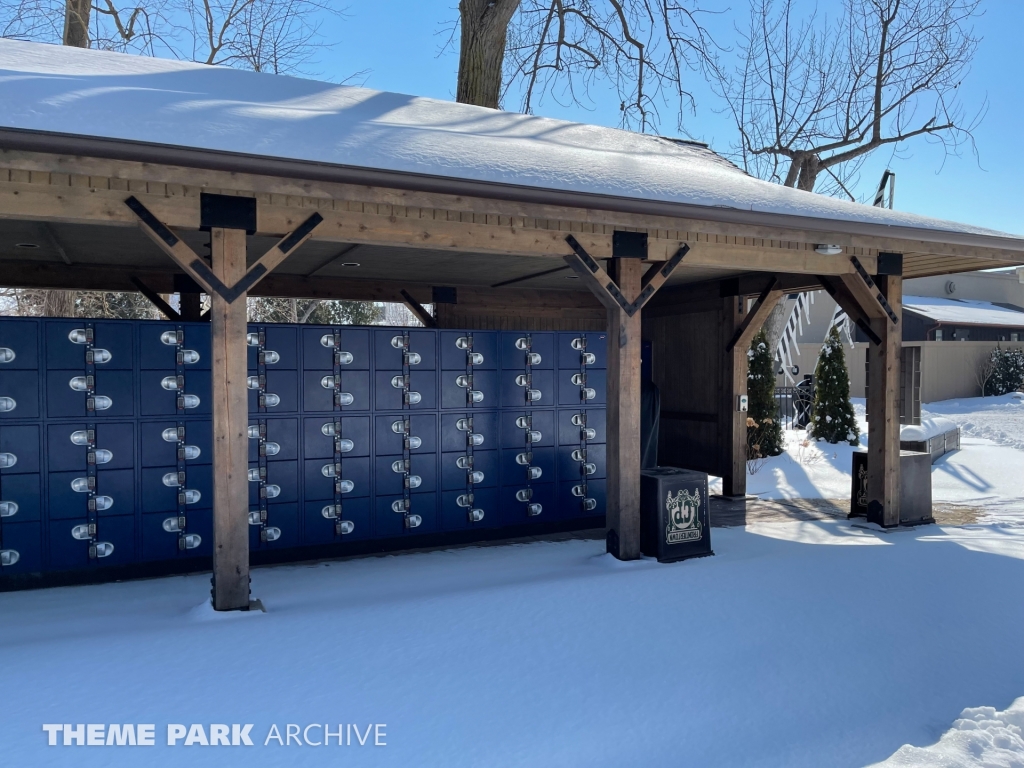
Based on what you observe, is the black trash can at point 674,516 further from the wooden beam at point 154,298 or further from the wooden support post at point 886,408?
the wooden beam at point 154,298

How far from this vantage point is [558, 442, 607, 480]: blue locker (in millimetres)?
6207

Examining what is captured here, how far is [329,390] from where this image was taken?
533 cm

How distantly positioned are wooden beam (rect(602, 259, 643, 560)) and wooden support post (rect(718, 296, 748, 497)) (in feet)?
9.90

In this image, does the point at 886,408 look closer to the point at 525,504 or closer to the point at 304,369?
the point at 525,504

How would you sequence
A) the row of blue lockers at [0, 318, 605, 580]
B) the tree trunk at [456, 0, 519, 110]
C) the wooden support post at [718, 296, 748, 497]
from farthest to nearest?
the tree trunk at [456, 0, 519, 110] < the wooden support post at [718, 296, 748, 497] < the row of blue lockers at [0, 318, 605, 580]

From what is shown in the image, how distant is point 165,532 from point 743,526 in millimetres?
4427

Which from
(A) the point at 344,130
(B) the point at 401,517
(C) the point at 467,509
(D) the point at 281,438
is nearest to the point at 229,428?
(D) the point at 281,438

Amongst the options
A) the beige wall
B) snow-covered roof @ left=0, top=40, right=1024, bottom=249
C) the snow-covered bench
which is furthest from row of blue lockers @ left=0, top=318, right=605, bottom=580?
the beige wall

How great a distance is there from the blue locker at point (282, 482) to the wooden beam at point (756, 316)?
458 centimetres

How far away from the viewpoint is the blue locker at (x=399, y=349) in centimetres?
548

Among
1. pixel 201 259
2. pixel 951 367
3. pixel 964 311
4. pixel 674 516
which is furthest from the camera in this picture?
pixel 964 311

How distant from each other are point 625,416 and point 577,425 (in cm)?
121

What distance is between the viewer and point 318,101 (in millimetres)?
5637

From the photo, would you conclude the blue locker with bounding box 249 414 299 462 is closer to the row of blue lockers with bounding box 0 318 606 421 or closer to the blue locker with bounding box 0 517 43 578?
the row of blue lockers with bounding box 0 318 606 421
